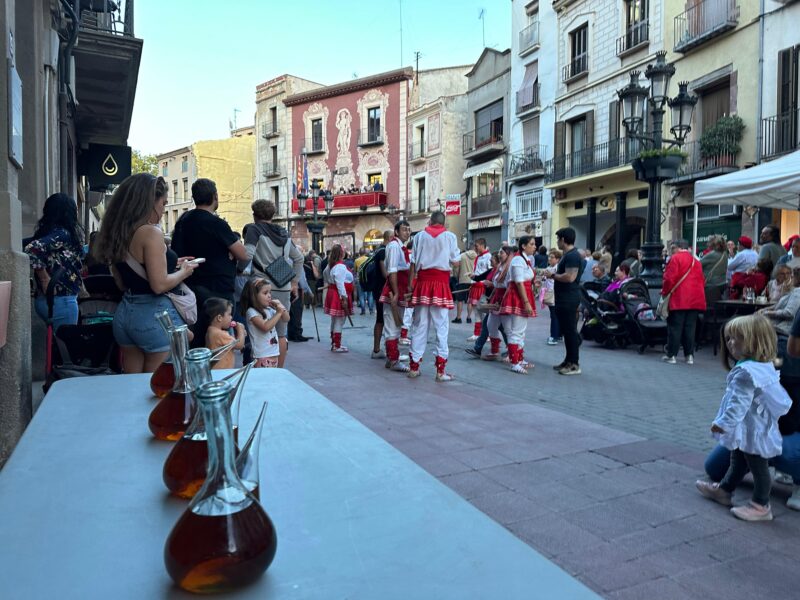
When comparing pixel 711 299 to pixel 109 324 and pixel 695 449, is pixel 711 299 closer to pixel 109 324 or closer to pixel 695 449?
pixel 695 449

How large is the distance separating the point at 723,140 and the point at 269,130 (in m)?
32.5

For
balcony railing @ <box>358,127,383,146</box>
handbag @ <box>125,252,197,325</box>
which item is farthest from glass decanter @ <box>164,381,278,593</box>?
balcony railing @ <box>358,127,383,146</box>

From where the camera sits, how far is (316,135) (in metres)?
39.4

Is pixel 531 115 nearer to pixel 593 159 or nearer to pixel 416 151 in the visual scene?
pixel 593 159

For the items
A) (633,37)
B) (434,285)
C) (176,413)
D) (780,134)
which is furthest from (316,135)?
(176,413)

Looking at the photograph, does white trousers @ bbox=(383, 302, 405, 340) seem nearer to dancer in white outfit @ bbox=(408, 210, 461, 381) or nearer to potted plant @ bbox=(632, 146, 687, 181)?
dancer in white outfit @ bbox=(408, 210, 461, 381)

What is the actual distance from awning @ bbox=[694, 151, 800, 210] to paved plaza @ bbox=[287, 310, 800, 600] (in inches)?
97.7

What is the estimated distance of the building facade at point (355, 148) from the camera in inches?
1404

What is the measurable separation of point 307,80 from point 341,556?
44436mm

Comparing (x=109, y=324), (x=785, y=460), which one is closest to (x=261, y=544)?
(x=785, y=460)

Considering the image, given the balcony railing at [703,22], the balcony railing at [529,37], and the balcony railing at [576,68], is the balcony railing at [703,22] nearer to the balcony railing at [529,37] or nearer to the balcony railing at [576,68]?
the balcony railing at [576,68]

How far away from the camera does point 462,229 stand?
31.7 meters

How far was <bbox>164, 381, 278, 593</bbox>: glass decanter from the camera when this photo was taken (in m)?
0.79

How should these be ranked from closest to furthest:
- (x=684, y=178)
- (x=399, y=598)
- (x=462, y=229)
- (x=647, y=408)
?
1. (x=399, y=598)
2. (x=647, y=408)
3. (x=684, y=178)
4. (x=462, y=229)
